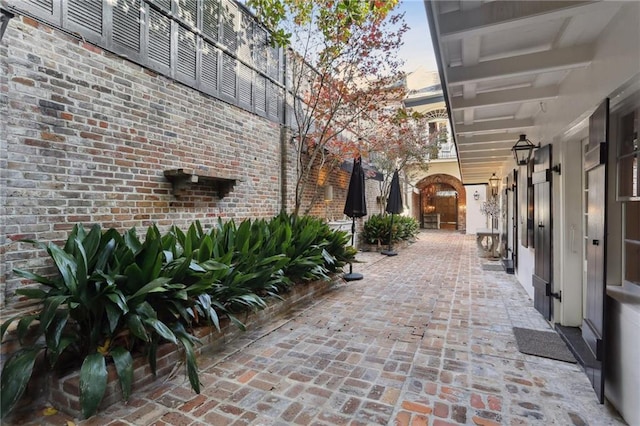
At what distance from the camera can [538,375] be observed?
2531mm


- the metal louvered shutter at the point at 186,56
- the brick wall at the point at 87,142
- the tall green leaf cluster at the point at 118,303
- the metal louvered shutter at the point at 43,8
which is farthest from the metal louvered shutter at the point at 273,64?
the tall green leaf cluster at the point at 118,303

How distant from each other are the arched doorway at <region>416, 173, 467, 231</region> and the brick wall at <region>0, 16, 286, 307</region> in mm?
16616

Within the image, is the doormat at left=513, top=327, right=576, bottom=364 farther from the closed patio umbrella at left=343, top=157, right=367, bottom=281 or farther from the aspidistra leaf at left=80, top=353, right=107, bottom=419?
the closed patio umbrella at left=343, top=157, right=367, bottom=281

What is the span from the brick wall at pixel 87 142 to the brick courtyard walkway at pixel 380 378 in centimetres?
177

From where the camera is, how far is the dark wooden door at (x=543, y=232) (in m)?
3.64

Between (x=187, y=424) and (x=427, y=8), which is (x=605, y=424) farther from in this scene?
(x=427, y=8)

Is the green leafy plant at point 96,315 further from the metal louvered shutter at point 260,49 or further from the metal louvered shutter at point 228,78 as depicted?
the metal louvered shutter at point 260,49

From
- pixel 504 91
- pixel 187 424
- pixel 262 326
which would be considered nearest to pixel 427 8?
pixel 504 91

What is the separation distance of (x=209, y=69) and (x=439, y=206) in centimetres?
1796

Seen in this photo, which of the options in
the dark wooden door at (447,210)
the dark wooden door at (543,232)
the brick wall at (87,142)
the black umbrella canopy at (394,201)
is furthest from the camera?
the dark wooden door at (447,210)

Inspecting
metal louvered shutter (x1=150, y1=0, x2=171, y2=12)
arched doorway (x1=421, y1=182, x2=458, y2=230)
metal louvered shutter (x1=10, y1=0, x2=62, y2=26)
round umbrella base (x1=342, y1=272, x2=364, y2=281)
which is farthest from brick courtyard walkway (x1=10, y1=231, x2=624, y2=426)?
arched doorway (x1=421, y1=182, x2=458, y2=230)

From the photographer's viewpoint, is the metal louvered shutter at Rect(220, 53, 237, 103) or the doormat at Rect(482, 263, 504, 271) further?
the doormat at Rect(482, 263, 504, 271)

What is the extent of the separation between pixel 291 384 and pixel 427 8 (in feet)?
9.22

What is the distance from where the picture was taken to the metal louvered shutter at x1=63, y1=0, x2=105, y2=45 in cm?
309
